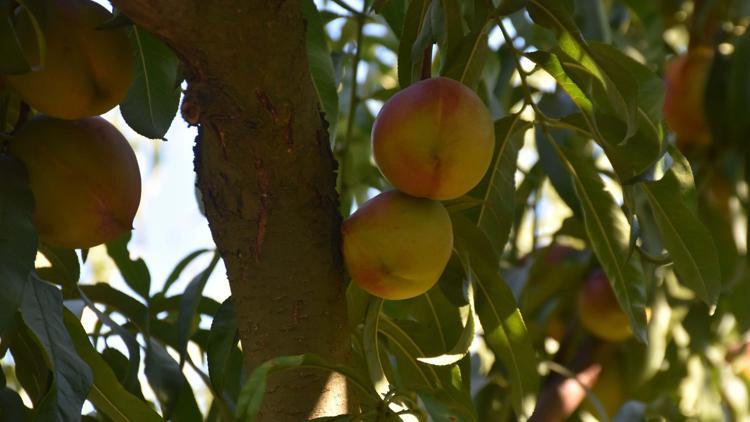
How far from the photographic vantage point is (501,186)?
0.93 meters

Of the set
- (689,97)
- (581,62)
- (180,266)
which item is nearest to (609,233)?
(581,62)

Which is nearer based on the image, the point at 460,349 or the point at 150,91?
the point at 460,349

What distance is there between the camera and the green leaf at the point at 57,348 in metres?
0.67

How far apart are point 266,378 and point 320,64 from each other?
0.36 metres

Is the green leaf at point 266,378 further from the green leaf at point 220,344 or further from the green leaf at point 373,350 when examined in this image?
the green leaf at point 220,344

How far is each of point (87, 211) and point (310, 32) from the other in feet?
0.94

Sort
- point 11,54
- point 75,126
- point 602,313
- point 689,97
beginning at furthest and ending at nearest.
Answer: point 689,97, point 602,313, point 75,126, point 11,54

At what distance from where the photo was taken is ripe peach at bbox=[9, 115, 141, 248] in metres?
0.73

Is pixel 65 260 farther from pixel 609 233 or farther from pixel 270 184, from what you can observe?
pixel 609 233

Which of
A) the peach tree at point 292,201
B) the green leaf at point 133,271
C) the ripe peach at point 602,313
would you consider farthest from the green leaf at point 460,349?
the ripe peach at point 602,313

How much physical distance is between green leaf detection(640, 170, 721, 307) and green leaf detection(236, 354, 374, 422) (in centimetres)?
30

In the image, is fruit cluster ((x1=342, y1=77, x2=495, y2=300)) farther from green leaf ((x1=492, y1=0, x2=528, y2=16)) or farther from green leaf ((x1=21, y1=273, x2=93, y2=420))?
green leaf ((x1=21, y1=273, x2=93, y2=420))

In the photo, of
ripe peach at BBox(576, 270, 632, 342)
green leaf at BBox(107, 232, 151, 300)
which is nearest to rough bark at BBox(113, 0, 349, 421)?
green leaf at BBox(107, 232, 151, 300)

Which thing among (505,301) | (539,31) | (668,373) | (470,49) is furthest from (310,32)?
(668,373)
